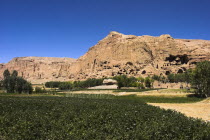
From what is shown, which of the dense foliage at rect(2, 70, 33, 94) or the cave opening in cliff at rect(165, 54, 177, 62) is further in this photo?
the cave opening in cliff at rect(165, 54, 177, 62)

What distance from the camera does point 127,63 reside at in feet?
602

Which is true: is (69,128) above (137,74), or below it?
below

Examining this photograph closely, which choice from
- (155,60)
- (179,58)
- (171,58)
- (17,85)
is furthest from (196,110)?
(155,60)

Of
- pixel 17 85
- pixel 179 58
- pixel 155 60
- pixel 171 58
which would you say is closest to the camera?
pixel 17 85

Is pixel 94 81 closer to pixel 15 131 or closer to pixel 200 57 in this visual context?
pixel 200 57

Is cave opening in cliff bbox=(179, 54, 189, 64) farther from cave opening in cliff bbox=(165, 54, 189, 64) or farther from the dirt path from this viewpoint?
the dirt path

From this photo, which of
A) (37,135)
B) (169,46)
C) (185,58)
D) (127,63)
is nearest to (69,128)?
(37,135)

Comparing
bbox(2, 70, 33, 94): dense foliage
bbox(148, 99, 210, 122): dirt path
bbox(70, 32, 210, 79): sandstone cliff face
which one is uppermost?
bbox(70, 32, 210, 79): sandstone cliff face

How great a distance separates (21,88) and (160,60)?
476 ft

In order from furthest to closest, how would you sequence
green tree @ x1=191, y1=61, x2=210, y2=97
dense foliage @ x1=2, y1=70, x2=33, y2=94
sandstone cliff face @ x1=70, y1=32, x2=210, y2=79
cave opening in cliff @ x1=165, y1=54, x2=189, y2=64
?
1. cave opening in cliff @ x1=165, y1=54, x2=189, y2=64
2. sandstone cliff face @ x1=70, y1=32, x2=210, y2=79
3. dense foliage @ x1=2, y1=70, x2=33, y2=94
4. green tree @ x1=191, y1=61, x2=210, y2=97

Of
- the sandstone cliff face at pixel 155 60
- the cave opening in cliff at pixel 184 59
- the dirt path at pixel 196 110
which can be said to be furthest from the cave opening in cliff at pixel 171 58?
the dirt path at pixel 196 110

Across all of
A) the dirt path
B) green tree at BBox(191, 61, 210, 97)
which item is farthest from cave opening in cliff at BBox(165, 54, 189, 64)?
the dirt path

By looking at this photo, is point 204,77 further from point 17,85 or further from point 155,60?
point 155,60

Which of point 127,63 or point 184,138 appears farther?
point 127,63
